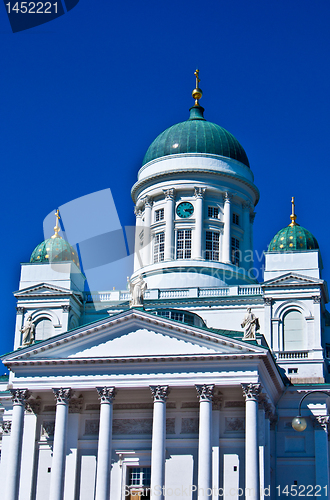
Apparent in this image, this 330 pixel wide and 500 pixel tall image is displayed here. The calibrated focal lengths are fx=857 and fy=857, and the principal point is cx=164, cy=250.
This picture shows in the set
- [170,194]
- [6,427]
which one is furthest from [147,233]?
[6,427]

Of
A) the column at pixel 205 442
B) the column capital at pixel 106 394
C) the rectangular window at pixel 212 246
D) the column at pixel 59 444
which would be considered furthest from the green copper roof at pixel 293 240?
the column at pixel 59 444

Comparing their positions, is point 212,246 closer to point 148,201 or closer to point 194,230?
point 194,230

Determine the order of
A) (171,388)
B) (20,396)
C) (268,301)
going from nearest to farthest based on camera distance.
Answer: (171,388) → (20,396) → (268,301)

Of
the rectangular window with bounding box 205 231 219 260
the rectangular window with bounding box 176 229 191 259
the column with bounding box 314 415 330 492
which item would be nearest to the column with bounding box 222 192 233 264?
the rectangular window with bounding box 205 231 219 260

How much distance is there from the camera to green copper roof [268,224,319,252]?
5722 centimetres

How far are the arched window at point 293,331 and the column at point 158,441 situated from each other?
12167mm

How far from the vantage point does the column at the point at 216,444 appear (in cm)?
4425

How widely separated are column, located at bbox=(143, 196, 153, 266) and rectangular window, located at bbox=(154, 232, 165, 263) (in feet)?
1.42

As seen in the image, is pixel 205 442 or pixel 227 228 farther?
pixel 227 228

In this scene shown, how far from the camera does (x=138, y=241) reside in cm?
6575

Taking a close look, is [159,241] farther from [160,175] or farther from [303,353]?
[303,353]

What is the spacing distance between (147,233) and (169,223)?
2.30 metres

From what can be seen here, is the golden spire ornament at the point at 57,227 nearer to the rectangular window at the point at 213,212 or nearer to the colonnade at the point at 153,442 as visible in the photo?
the rectangular window at the point at 213,212

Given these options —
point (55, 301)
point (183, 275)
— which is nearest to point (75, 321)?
point (55, 301)
